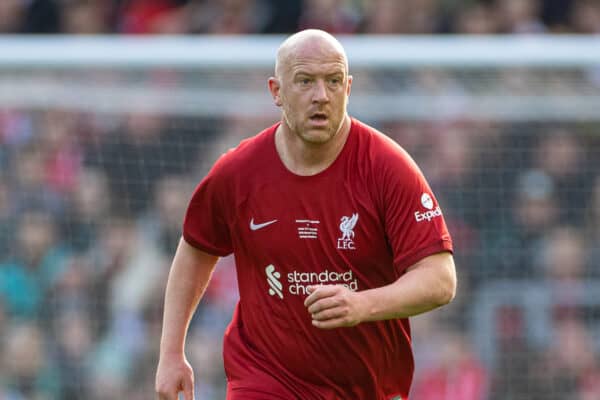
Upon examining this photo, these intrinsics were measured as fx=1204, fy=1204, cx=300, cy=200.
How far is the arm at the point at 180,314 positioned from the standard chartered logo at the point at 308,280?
475mm

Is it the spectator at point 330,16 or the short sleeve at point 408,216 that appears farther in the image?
the spectator at point 330,16

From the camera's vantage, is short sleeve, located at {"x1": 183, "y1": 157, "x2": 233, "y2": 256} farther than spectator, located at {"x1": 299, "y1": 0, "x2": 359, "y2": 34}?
No

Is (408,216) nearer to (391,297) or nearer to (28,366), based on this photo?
(391,297)

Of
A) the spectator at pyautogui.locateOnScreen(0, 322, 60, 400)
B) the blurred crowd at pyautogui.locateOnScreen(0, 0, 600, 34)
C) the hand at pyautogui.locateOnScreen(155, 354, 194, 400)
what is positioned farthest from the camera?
the blurred crowd at pyautogui.locateOnScreen(0, 0, 600, 34)

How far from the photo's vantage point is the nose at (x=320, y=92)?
5082 mm

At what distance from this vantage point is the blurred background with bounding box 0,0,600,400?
905cm

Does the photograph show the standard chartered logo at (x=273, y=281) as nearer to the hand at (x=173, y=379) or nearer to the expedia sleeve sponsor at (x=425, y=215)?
the hand at (x=173, y=379)

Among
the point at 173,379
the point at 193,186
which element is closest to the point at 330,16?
the point at 193,186

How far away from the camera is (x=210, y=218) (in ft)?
18.2

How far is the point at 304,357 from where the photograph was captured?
17.5 ft

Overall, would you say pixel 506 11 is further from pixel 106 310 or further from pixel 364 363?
pixel 364 363

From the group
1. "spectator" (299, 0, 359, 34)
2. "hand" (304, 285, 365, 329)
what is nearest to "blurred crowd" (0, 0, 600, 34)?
"spectator" (299, 0, 359, 34)

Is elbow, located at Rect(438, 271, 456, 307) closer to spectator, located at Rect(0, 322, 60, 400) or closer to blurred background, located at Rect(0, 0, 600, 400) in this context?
blurred background, located at Rect(0, 0, 600, 400)


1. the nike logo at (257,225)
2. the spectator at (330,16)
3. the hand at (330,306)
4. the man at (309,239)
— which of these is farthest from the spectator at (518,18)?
the hand at (330,306)
